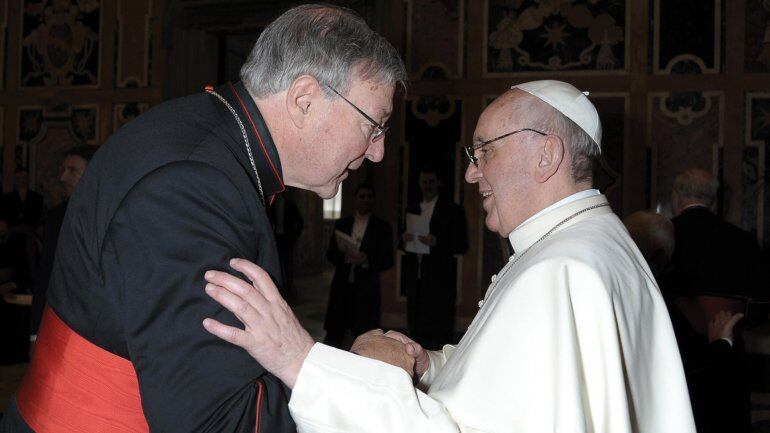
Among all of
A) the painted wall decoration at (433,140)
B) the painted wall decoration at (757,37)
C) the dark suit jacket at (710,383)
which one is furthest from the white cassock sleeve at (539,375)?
the painted wall decoration at (757,37)

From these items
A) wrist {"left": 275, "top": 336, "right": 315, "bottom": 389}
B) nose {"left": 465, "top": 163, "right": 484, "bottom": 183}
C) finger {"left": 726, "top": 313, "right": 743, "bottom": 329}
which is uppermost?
nose {"left": 465, "top": 163, "right": 484, "bottom": 183}

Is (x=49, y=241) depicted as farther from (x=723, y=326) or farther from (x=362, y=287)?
(x=723, y=326)

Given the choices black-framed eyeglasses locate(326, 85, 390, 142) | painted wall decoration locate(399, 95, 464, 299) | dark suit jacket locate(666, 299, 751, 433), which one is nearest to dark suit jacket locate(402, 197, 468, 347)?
painted wall decoration locate(399, 95, 464, 299)

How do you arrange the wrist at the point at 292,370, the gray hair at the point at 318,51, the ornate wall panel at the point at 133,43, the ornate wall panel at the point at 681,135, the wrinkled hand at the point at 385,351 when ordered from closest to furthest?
the wrist at the point at 292,370 < the gray hair at the point at 318,51 < the wrinkled hand at the point at 385,351 < the ornate wall panel at the point at 681,135 < the ornate wall panel at the point at 133,43

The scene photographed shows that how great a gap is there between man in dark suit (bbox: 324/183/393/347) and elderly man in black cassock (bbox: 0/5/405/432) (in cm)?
540

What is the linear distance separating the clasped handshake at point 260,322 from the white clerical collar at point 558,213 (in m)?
0.83

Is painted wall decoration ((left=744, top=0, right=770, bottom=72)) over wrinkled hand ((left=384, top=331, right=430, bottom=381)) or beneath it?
over

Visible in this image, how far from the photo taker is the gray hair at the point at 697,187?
13.7ft

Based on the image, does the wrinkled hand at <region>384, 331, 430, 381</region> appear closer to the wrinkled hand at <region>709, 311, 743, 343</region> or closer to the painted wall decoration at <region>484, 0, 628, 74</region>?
the wrinkled hand at <region>709, 311, 743, 343</region>

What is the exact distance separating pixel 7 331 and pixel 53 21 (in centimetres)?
495

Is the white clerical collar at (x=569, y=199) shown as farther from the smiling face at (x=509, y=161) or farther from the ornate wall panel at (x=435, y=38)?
the ornate wall panel at (x=435, y=38)

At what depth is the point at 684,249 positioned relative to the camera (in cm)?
397

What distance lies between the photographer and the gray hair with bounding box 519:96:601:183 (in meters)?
2.10

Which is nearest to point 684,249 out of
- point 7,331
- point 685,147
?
point 685,147
